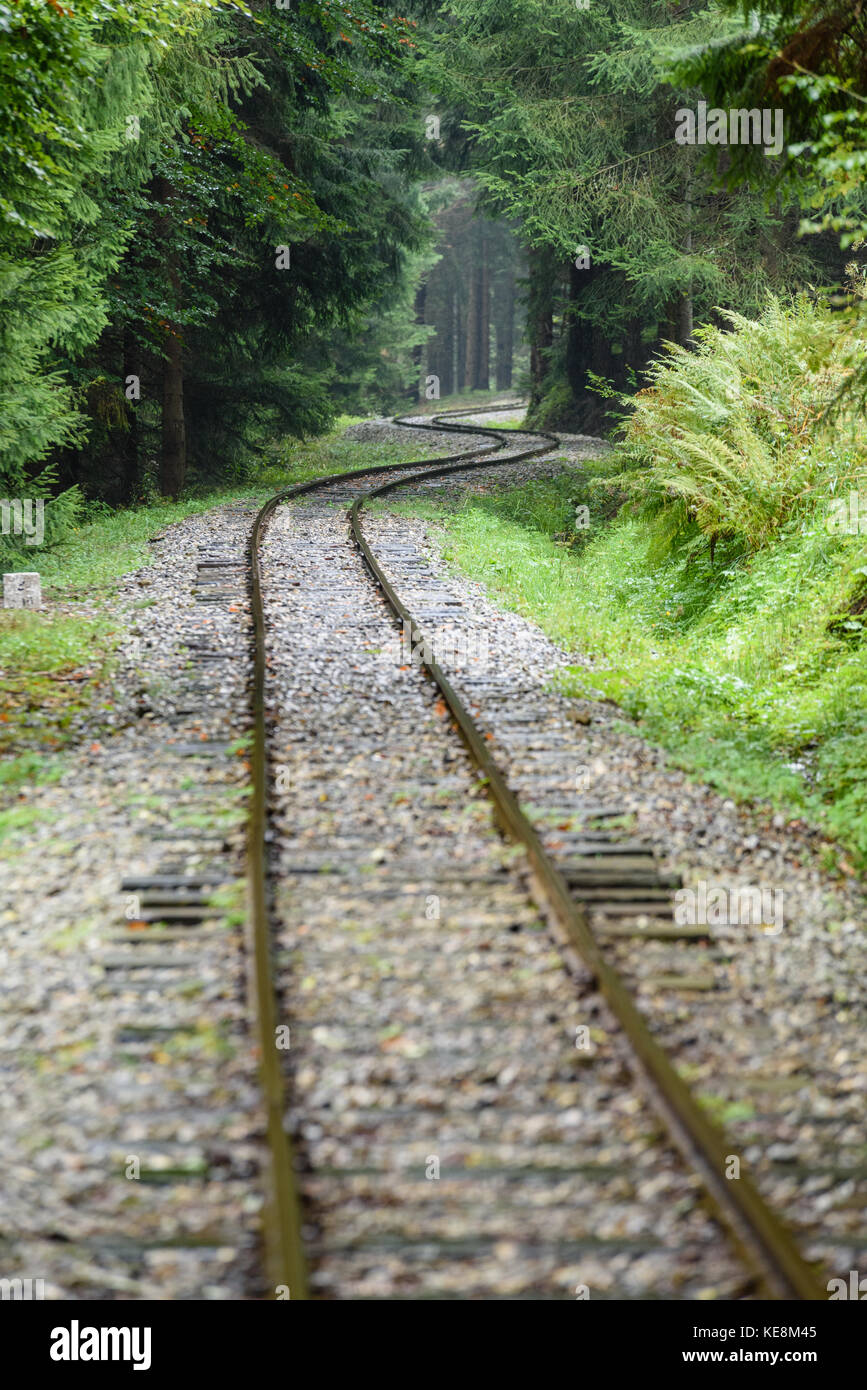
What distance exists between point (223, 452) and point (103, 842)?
1728 cm

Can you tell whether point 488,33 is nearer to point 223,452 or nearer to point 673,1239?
point 223,452

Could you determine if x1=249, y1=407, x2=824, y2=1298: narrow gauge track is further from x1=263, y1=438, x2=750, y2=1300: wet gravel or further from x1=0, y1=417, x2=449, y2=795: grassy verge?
x1=0, y1=417, x2=449, y2=795: grassy verge

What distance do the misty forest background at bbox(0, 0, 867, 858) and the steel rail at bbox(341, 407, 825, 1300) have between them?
1935 mm

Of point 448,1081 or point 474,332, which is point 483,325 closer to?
point 474,332

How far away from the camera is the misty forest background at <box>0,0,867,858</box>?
23.7 feet

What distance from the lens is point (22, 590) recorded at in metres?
10.9

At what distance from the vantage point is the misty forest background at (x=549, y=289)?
285 inches

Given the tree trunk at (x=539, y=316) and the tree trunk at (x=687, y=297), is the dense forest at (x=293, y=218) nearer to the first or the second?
the tree trunk at (x=687, y=297)

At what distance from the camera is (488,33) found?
21250 mm

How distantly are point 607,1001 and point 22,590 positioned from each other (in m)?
8.78

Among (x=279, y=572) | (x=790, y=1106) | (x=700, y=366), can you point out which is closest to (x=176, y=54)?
(x=279, y=572)
